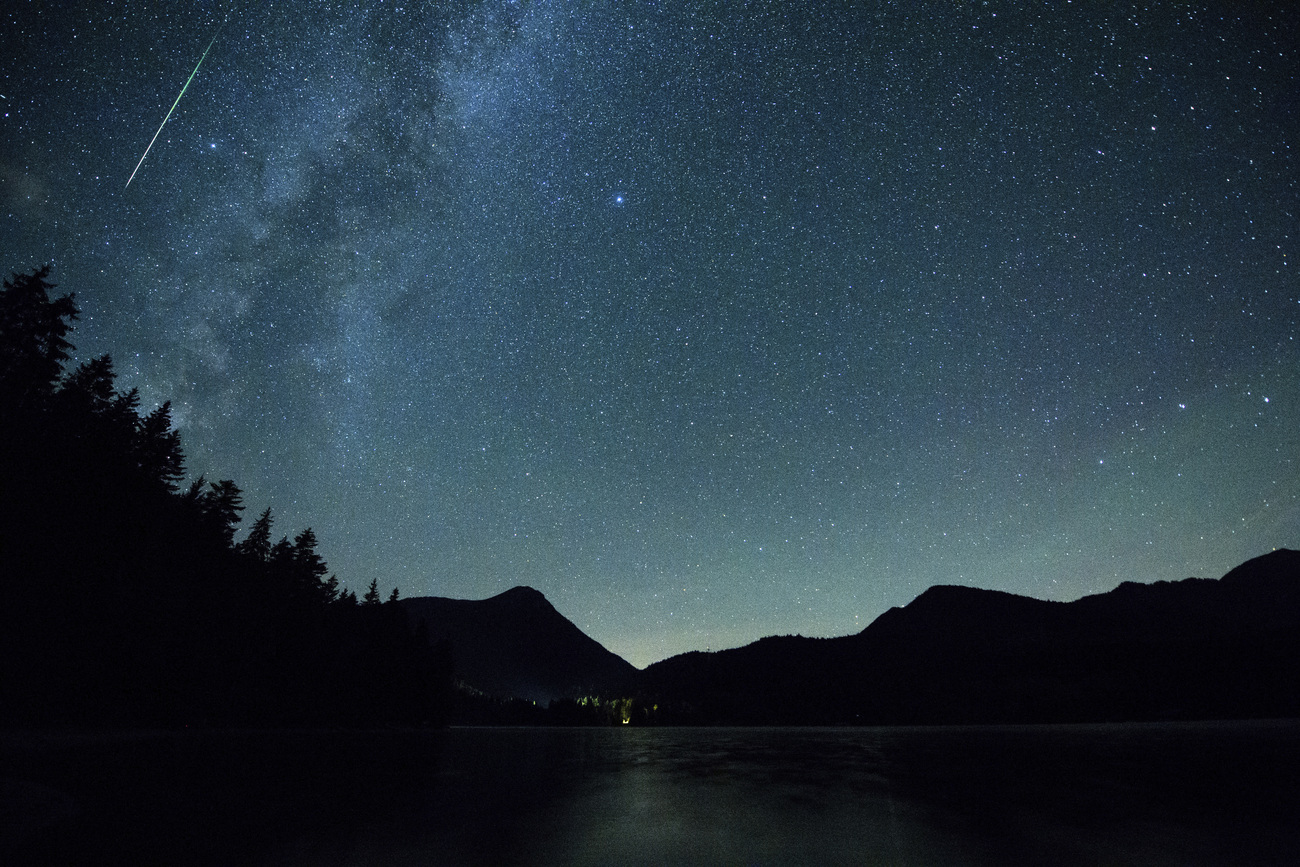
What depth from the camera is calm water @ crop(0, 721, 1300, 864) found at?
1287 centimetres

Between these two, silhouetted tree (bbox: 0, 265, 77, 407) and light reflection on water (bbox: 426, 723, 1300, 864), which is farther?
silhouetted tree (bbox: 0, 265, 77, 407)

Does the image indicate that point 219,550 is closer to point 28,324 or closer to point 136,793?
point 28,324

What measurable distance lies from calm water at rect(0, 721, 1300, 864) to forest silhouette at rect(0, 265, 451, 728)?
10.9 meters

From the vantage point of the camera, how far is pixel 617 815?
1891 centimetres

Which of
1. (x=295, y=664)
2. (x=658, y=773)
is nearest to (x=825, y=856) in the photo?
(x=658, y=773)

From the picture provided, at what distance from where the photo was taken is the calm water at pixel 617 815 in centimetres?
1287

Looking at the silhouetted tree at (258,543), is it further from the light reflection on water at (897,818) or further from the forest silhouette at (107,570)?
the light reflection on water at (897,818)

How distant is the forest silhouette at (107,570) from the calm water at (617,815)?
35.9 ft

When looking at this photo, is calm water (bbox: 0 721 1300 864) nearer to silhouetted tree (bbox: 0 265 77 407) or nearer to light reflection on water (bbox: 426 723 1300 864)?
light reflection on water (bbox: 426 723 1300 864)

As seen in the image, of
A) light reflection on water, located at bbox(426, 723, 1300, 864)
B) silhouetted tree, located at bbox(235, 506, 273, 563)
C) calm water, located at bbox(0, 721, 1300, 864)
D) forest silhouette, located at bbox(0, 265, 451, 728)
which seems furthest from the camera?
silhouetted tree, located at bbox(235, 506, 273, 563)

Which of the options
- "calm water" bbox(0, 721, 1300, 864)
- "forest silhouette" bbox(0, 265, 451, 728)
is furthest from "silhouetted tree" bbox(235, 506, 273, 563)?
"calm water" bbox(0, 721, 1300, 864)

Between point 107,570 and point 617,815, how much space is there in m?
44.5

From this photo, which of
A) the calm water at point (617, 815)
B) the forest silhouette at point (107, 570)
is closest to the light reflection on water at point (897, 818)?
the calm water at point (617, 815)

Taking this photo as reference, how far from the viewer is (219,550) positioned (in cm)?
6650
